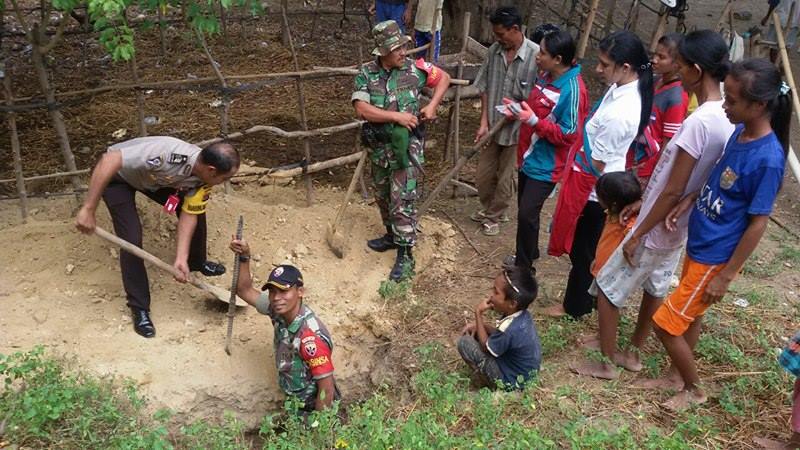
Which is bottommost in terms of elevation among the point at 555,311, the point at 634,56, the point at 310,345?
the point at 555,311

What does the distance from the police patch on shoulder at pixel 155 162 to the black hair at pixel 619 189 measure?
2.35 m

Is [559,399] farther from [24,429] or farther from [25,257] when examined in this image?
[25,257]

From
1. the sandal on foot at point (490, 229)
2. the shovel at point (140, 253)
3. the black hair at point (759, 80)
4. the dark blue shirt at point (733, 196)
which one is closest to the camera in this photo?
the black hair at point (759, 80)

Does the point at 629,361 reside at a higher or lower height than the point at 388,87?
lower

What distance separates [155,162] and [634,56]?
2.59 metres

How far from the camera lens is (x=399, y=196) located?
4.28 m

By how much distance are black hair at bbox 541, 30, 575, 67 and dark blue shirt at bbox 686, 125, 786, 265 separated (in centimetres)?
129

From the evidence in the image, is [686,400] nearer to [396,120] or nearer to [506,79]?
[396,120]

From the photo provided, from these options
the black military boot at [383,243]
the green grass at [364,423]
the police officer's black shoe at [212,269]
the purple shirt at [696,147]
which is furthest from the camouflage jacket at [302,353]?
the purple shirt at [696,147]

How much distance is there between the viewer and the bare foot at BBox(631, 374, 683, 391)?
10.9 ft

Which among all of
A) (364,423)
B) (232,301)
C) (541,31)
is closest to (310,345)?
(364,423)

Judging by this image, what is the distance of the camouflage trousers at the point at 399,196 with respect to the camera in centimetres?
426

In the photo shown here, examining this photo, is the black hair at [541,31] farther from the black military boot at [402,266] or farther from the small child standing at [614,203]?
the black military boot at [402,266]

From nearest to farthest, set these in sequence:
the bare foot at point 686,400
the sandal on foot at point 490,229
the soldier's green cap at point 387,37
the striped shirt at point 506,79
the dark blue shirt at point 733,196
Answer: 1. the dark blue shirt at point 733,196
2. the bare foot at point 686,400
3. the soldier's green cap at point 387,37
4. the striped shirt at point 506,79
5. the sandal on foot at point 490,229
